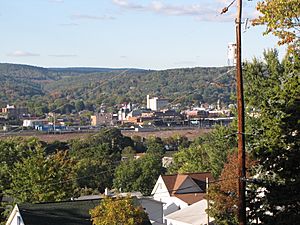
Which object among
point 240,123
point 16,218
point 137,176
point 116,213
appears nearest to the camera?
point 240,123

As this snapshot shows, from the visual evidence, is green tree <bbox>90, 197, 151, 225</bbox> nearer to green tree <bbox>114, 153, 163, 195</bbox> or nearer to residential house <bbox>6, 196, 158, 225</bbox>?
residential house <bbox>6, 196, 158, 225</bbox>

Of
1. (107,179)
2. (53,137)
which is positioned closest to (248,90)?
(107,179)

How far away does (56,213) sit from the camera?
3059 cm

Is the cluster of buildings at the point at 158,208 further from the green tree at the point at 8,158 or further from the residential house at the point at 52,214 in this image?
the green tree at the point at 8,158

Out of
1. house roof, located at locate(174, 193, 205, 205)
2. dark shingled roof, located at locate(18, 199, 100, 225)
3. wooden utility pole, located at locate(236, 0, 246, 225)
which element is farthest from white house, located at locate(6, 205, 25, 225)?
wooden utility pole, located at locate(236, 0, 246, 225)

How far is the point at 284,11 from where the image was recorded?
1470 centimetres

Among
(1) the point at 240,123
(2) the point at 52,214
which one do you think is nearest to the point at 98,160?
(2) the point at 52,214

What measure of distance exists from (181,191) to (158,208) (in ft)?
21.4

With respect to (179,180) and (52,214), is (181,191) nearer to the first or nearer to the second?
(179,180)

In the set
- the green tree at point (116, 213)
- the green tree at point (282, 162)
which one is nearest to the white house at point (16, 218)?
the green tree at point (116, 213)

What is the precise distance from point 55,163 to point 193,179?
11.1m

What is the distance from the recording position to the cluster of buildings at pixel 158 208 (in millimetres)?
30062

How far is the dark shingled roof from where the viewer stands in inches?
1171

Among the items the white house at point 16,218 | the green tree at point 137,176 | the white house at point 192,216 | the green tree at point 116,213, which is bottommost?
the green tree at point 137,176
